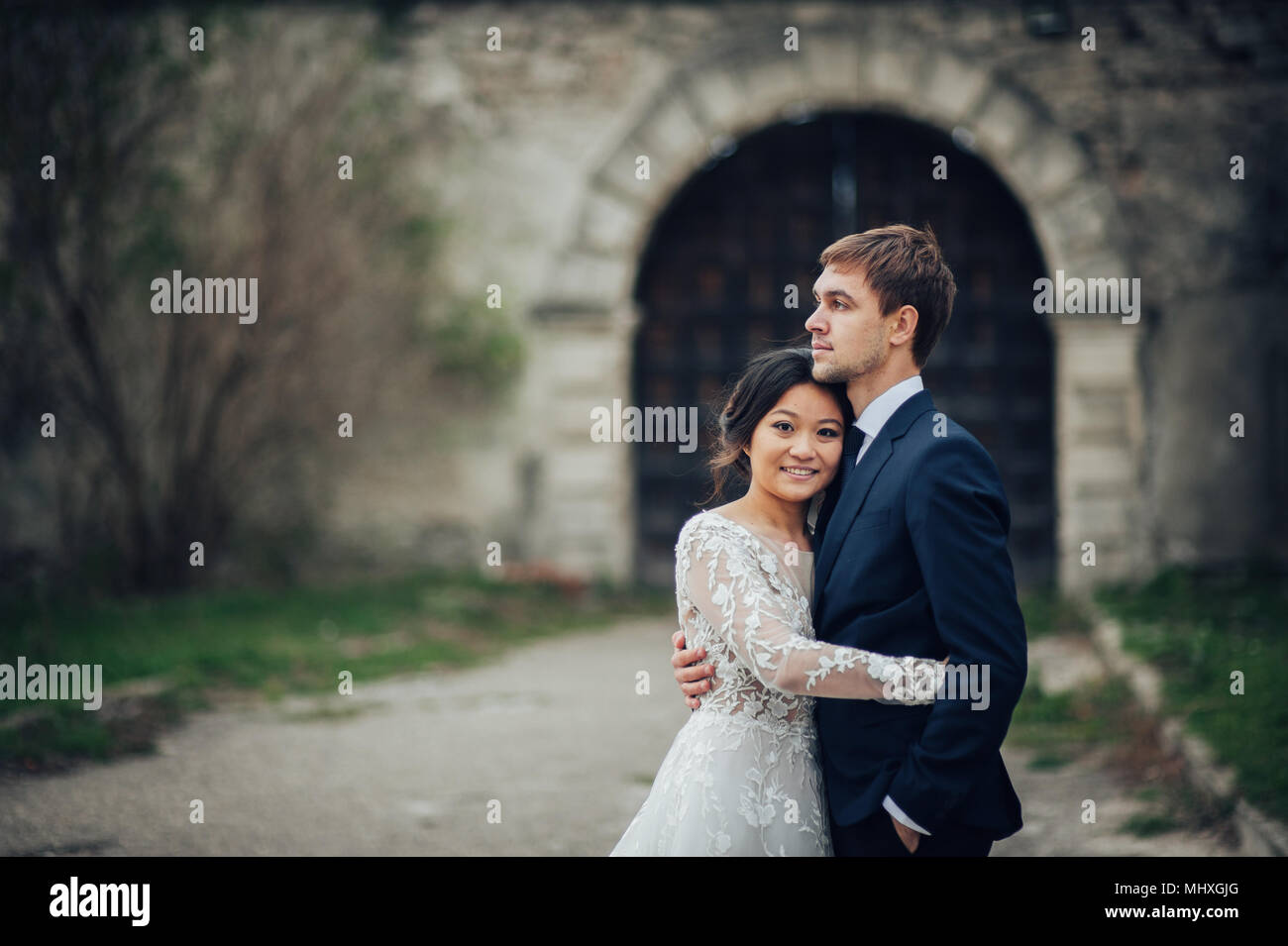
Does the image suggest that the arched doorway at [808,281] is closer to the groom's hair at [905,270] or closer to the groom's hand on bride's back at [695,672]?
the groom's hand on bride's back at [695,672]

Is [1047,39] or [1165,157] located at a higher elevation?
[1047,39]

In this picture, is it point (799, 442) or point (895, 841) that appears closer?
point (895, 841)

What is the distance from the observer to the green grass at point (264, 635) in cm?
522

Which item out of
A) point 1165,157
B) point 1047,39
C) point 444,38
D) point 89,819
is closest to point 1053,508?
point 1165,157

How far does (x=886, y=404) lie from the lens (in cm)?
228

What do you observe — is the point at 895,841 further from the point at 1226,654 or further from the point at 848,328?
the point at 1226,654

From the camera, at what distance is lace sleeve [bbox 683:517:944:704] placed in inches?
81.0

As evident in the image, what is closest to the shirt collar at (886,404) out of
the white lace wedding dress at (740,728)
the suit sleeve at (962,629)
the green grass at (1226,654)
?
the suit sleeve at (962,629)

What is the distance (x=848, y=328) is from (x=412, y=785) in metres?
3.06

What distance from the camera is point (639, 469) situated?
367 inches

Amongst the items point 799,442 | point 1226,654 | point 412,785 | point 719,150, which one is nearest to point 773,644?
point 799,442

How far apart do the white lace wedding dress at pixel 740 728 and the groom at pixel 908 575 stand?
0.19 feet
